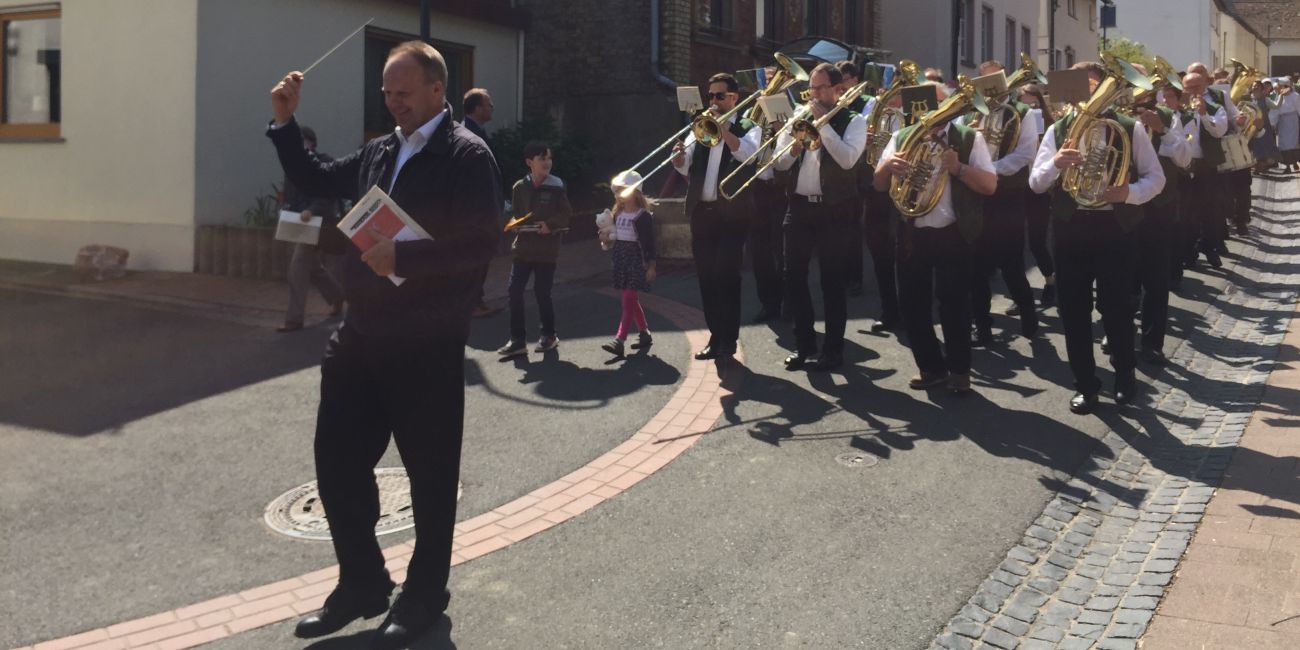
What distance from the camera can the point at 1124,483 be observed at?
18.9ft

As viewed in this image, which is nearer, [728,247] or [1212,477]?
[1212,477]

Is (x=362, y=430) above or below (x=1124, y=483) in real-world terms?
above

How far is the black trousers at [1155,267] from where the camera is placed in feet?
26.0

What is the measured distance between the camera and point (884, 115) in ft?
27.3

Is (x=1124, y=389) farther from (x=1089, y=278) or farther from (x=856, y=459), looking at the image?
(x=856, y=459)

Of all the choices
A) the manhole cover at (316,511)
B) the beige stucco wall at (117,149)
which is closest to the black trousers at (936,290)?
the manhole cover at (316,511)

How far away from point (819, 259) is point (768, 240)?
4.70ft

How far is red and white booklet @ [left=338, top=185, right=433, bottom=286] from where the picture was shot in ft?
12.1

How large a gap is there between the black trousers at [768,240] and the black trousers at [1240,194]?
6.98m

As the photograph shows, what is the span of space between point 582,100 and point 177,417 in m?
11.8

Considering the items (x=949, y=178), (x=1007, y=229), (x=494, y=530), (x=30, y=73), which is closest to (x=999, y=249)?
(x=1007, y=229)

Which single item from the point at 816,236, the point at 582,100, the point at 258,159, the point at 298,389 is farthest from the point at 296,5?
the point at 816,236

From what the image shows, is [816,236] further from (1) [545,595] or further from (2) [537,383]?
(1) [545,595]

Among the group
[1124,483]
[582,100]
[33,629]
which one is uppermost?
[582,100]
